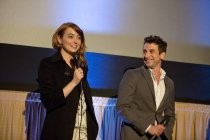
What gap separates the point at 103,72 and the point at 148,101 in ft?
3.35

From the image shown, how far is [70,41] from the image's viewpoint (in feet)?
7.70

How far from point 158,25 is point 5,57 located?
164 centimetres

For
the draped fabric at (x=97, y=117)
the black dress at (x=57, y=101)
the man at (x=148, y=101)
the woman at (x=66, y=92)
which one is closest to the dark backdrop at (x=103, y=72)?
the draped fabric at (x=97, y=117)

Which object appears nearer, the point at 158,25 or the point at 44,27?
the point at 44,27

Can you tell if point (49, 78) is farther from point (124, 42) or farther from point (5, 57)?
point (124, 42)

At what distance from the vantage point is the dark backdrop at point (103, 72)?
3383 millimetres

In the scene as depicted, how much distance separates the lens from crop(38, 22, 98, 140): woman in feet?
7.02

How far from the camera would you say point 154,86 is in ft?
9.02

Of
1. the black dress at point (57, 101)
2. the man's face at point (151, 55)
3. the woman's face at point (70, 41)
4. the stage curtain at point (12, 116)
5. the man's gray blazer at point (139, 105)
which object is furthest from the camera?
the stage curtain at point (12, 116)

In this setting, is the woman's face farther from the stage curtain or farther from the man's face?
the stage curtain

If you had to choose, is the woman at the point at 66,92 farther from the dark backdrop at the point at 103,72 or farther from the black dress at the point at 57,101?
the dark backdrop at the point at 103,72

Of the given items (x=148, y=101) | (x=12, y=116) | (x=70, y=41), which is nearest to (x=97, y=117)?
(x=12, y=116)

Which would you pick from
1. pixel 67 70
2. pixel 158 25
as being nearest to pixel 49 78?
pixel 67 70

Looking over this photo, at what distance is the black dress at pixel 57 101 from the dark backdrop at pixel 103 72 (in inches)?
46.7
